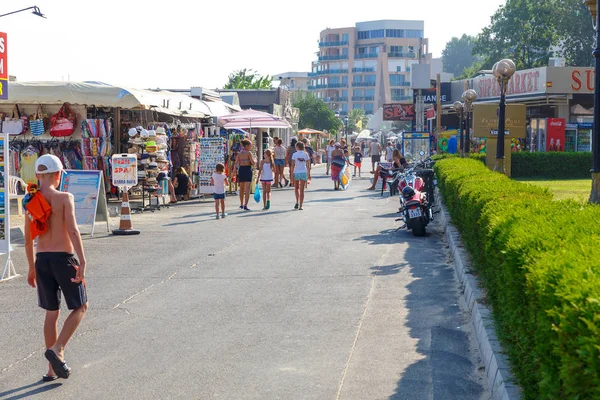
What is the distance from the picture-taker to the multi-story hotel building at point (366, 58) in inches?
5758

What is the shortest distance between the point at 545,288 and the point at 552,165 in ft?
99.5

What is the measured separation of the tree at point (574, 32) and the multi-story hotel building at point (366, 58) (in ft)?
237

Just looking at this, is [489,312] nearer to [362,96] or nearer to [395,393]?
[395,393]

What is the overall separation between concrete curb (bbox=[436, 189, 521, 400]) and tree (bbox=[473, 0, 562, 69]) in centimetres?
6695

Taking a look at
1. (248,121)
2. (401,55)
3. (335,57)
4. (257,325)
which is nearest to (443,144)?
(248,121)

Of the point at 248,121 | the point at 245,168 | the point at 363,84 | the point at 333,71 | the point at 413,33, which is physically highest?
the point at 413,33

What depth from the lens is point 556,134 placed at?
1432 inches

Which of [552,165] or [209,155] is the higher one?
[209,155]

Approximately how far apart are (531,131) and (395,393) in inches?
1365

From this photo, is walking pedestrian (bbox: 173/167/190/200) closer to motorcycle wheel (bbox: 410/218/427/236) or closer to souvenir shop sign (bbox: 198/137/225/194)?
souvenir shop sign (bbox: 198/137/225/194)

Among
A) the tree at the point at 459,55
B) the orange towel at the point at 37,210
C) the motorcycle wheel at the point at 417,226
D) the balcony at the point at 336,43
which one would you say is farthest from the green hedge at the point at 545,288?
the tree at the point at 459,55

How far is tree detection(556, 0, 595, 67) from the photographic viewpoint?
7150 cm

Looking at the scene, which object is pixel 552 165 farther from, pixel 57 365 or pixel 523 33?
pixel 523 33

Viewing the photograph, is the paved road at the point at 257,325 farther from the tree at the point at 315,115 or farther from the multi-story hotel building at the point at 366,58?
the multi-story hotel building at the point at 366,58
